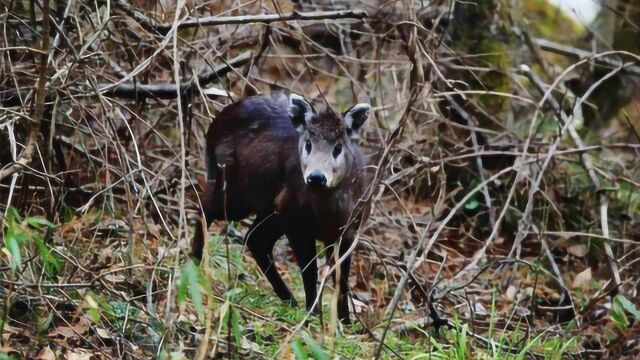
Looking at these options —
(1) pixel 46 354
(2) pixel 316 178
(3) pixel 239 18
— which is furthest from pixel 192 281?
(3) pixel 239 18

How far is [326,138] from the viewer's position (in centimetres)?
727

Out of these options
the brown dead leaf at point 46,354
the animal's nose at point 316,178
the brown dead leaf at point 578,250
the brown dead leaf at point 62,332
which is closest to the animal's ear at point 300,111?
the animal's nose at point 316,178

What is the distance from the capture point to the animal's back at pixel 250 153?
7.70m

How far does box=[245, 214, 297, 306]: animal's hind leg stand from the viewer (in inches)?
311

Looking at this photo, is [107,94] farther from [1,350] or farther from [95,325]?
[1,350]

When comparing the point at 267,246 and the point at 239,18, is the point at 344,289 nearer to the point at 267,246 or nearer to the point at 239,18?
the point at 267,246

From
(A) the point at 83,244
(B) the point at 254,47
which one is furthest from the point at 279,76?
(A) the point at 83,244

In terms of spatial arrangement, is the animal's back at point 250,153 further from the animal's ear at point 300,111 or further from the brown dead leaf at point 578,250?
the brown dead leaf at point 578,250

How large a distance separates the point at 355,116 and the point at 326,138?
246 millimetres

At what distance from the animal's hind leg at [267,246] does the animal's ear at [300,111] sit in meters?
0.70

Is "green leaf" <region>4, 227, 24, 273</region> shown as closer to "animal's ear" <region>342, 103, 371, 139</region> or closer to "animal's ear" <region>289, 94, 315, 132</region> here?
"animal's ear" <region>289, 94, 315, 132</region>

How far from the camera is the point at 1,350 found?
5.65 meters

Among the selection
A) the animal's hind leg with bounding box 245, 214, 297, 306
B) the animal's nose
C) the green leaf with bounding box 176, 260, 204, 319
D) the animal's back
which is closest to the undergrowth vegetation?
the green leaf with bounding box 176, 260, 204, 319

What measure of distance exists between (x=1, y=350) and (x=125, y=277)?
1259mm
